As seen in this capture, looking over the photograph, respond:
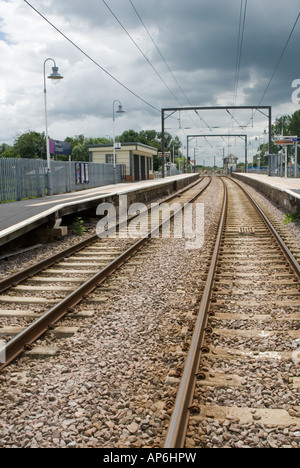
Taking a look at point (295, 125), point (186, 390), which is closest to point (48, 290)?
point (186, 390)

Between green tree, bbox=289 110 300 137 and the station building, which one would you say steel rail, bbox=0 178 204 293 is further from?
green tree, bbox=289 110 300 137

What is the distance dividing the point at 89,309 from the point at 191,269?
2.82 m

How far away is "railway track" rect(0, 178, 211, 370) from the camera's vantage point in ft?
17.5

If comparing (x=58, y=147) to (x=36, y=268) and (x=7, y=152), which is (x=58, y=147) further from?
(x=7, y=152)

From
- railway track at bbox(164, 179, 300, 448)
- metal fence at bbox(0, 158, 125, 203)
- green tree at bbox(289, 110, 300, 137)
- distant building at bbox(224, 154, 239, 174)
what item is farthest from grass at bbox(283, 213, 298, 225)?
green tree at bbox(289, 110, 300, 137)

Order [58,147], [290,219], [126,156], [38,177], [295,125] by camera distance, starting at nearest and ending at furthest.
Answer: [290,219]
[38,177]
[58,147]
[126,156]
[295,125]

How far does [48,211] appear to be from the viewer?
40.1ft

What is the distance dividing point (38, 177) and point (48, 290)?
1613cm

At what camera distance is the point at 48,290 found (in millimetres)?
7289

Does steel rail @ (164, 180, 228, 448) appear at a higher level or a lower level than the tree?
lower

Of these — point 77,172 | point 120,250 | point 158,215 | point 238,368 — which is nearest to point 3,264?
point 120,250

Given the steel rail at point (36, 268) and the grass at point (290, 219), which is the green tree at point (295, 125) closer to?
the grass at point (290, 219)

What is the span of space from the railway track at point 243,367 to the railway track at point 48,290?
1740 mm

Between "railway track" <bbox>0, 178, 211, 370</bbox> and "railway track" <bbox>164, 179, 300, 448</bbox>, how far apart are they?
1.74 m
